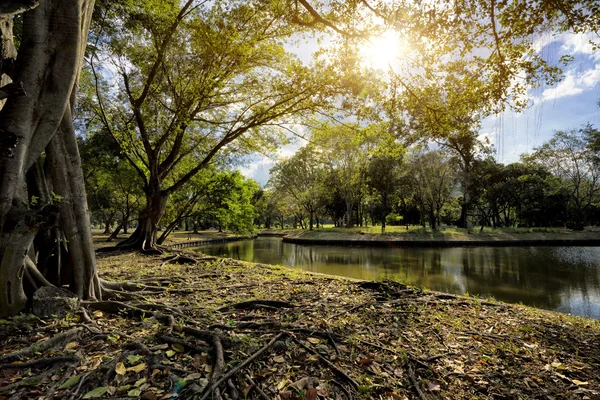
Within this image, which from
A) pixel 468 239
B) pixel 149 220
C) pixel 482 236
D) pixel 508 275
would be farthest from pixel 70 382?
pixel 482 236

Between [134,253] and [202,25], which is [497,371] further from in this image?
[134,253]

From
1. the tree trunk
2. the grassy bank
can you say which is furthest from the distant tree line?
the tree trunk

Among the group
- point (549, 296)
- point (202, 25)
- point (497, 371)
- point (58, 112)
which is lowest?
point (549, 296)

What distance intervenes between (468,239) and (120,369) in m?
29.5

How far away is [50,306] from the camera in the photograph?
11.8ft

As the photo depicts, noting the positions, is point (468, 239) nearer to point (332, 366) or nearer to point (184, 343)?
point (332, 366)

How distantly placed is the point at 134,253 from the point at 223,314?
9396 millimetres

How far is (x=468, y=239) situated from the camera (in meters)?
26.3

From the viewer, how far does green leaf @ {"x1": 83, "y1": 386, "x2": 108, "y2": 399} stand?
2129 mm

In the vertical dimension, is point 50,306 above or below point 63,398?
above

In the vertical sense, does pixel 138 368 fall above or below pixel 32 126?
below

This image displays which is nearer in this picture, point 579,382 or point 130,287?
point 579,382

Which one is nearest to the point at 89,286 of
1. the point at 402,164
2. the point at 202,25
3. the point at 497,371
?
the point at 497,371

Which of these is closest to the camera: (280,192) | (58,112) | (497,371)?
(497,371)
